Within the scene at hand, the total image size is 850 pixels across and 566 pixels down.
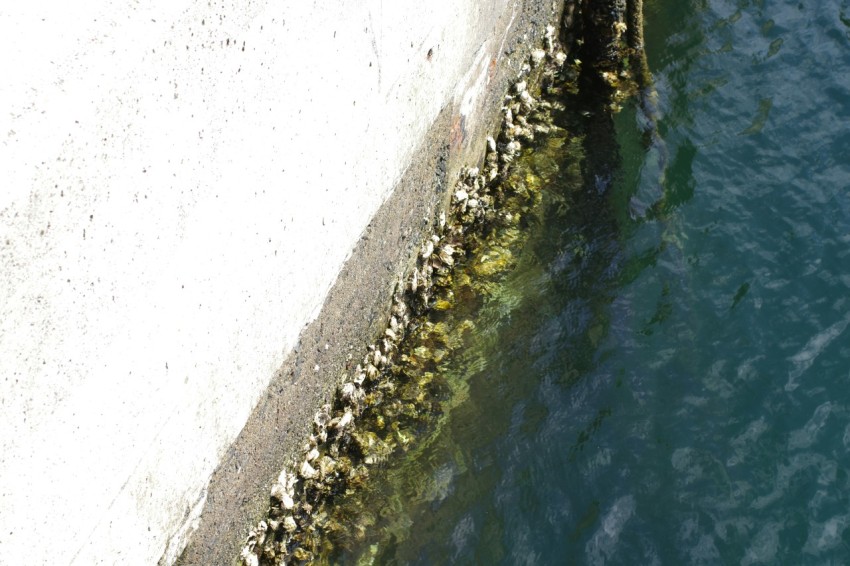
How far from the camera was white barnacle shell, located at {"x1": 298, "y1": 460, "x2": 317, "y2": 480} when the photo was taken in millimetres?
4121

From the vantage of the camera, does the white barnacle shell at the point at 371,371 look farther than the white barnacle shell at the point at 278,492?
Yes

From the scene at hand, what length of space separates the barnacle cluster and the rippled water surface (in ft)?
0.42

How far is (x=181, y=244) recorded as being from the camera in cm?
279

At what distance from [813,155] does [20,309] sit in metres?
4.92

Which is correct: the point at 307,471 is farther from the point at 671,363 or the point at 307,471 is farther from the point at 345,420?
the point at 671,363

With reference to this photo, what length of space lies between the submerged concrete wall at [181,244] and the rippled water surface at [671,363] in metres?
0.76

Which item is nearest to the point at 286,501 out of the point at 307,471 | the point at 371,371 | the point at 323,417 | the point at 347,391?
the point at 307,471

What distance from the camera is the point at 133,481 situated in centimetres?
291

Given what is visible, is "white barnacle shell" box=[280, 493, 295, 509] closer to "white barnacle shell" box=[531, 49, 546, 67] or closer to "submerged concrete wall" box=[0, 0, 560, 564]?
"submerged concrete wall" box=[0, 0, 560, 564]

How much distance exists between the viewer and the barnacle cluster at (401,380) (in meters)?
4.04

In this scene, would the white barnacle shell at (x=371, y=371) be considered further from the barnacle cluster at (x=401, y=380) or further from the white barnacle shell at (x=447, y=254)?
the white barnacle shell at (x=447, y=254)

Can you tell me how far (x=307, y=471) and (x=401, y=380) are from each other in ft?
2.35

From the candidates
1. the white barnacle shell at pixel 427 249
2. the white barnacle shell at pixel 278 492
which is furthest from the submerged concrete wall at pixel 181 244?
the white barnacle shell at pixel 427 249

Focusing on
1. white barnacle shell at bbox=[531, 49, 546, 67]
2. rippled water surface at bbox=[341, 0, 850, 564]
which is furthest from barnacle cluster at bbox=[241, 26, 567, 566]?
white barnacle shell at bbox=[531, 49, 546, 67]
